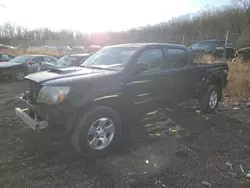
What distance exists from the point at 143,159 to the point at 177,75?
2.05 m

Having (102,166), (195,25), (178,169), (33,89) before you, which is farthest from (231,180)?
(195,25)

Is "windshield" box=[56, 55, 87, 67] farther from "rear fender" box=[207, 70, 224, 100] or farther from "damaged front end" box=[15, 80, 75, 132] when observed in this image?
"damaged front end" box=[15, 80, 75, 132]

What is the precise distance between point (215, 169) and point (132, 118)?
1.59 meters

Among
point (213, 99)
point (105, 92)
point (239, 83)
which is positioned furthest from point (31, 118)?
point (239, 83)

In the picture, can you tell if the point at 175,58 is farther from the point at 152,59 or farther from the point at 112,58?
the point at 112,58

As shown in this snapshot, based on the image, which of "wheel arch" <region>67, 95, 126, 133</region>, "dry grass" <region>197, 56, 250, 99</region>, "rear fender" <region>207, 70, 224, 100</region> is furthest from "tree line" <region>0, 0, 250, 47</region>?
"wheel arch" <region>67, 95, 126, 133</region>

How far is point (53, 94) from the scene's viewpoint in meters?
2.99

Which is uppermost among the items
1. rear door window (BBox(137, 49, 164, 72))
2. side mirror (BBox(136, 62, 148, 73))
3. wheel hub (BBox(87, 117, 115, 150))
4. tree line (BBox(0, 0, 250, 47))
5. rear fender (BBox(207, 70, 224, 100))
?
tree line (BBox(0, 0, 250, 47))

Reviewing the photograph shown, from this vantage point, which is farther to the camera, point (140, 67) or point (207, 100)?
point (207, 100)

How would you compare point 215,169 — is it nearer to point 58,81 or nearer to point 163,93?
point 163,93

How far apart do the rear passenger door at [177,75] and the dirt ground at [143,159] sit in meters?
0.78

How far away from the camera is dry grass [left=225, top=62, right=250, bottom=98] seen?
746cm

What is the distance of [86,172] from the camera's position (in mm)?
2922

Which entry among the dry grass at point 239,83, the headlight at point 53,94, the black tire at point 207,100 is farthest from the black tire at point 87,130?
the dry grass at point 239,83
